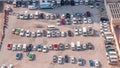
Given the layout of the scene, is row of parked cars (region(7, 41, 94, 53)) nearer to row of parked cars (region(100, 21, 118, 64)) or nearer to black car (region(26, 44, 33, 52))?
black car (region(26, 44, 33, 52))

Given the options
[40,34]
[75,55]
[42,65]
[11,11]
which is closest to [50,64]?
[42,65]

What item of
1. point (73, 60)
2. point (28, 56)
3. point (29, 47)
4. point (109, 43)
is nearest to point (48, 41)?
point (29, 47)

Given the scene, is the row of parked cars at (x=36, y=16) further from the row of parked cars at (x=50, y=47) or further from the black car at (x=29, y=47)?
the black car at (x=29, y=47)

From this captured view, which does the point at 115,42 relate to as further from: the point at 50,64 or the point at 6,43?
the point at 6,43

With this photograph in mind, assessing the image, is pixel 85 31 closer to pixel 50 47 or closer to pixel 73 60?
pixel 50 47

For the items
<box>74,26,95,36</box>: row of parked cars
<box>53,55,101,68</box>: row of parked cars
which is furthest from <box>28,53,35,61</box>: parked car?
<box>74,26,95,36</box>: row of parked cars
